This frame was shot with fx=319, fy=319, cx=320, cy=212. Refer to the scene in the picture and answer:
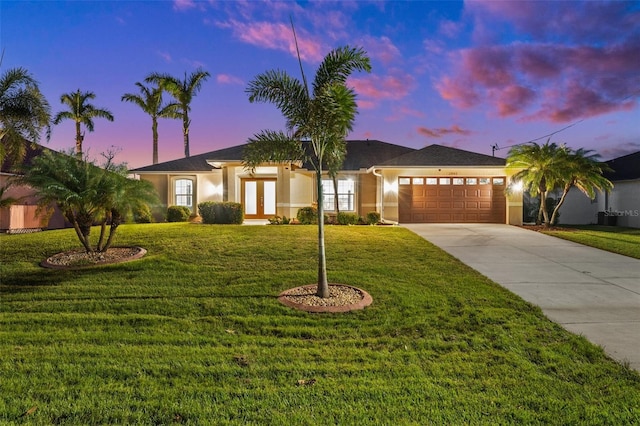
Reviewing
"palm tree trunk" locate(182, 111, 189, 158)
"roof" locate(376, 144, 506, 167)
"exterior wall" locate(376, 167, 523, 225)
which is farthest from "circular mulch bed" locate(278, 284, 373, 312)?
"palm tree trunk" locate(182, 111, 189, 158)

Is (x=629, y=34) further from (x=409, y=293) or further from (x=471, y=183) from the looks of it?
(x=409, y=293)

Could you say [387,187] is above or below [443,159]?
below

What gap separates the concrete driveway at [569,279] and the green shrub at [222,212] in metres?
8.51

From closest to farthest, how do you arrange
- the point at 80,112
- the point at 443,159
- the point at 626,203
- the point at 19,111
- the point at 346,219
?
the point at 19,111
the point at 346,219
the point at 443,159
the point at 626,203
the point at 80,112

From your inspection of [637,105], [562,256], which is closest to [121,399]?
[562,256]

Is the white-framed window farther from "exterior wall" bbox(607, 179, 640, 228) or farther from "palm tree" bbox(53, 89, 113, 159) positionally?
"exterior wall" bbox(607, 179, 640, 228)

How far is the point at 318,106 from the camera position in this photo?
5387mm

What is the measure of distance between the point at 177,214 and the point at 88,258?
9.50 m

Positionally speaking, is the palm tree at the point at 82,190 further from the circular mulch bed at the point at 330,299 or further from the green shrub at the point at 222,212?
the green shrub at the point at 222,212

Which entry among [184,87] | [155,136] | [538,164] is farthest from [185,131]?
[538,164]

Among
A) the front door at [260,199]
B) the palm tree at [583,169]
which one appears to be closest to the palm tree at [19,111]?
the front door at [260,199]

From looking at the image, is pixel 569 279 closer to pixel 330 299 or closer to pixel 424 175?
pixel 330 299

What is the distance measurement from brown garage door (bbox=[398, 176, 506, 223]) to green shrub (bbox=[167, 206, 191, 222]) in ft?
38.2

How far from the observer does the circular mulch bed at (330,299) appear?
5055 millimetres
